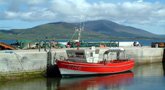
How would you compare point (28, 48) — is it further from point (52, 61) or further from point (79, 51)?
point (79, 51)

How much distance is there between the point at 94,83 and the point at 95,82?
0.42m

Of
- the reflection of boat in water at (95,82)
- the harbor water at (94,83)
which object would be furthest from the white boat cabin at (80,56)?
the reflection of boat in water at (95,82)

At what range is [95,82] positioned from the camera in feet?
75.2

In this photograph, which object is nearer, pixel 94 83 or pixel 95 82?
pixel 94 83

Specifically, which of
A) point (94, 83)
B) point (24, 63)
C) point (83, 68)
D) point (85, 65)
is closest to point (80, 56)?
point (85, 65)

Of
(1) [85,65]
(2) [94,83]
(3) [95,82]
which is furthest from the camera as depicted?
(1) [85,65]

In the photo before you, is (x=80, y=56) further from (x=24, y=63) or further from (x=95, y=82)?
(x=24, y=63)

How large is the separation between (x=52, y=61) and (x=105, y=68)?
18.5 ft

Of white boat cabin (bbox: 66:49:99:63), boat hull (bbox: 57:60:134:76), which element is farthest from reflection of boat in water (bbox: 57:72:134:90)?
white boat cabin (bbox: 66:49:99:63)

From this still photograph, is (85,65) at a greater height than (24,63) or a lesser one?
lesser

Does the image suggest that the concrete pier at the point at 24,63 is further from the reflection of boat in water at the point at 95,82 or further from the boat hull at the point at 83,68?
the reflection of boat in water at the point at 95,82

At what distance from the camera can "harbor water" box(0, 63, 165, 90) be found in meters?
21.0

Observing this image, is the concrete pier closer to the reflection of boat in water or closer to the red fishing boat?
the red fishing boat

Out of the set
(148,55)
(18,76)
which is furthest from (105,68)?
(148,55)
